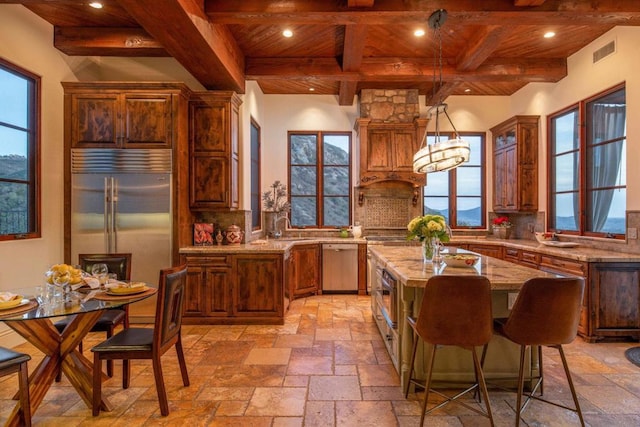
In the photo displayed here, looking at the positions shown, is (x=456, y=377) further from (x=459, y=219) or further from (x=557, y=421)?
(x=459, y=219)

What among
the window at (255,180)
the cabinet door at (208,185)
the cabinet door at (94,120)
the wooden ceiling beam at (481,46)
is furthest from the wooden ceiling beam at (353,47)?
the cabinet door at (94,120)

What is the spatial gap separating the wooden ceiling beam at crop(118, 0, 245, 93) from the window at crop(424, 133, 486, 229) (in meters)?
3.89

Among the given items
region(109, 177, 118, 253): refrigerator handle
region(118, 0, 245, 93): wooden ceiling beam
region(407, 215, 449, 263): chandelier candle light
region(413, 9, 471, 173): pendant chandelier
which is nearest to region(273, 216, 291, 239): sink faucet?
region(118, 0, 245, 93): wooden ceiling beam

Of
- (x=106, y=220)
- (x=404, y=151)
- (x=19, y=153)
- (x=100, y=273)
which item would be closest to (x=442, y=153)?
(x=100, y=273)

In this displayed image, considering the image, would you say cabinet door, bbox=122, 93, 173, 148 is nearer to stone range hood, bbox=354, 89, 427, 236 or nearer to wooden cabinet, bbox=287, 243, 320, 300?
wooden cabinet, bbox=287, 243, 320, 300

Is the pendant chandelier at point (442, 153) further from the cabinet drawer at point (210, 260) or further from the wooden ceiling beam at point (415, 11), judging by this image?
the cabinet drawer at point (210, 260)

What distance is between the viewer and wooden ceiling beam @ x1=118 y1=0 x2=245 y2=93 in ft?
9.36

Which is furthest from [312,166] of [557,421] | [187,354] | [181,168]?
[557,421]

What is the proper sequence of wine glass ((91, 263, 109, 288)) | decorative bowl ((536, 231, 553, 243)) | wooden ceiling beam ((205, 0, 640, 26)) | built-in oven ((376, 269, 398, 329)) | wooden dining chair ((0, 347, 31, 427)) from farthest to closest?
decorative bowl ((536, 231, 553, 243)) < wooden ceiling beam ((205, 0, 640, 26)) < built-in oven ((376, 269, 398, 329)) < wine glass ((91, 263, 109, 288)) < wooden dining chair ((0, 347, 31, 427))

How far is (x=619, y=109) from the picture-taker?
411 centimetres

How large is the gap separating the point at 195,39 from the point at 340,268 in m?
3.80

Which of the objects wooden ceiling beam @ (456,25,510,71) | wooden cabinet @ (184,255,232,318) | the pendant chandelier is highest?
wooden ceiling beam @ (456,25,510,71)

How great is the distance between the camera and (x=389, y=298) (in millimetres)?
3078

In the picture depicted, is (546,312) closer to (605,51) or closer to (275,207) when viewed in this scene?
(605,51)
